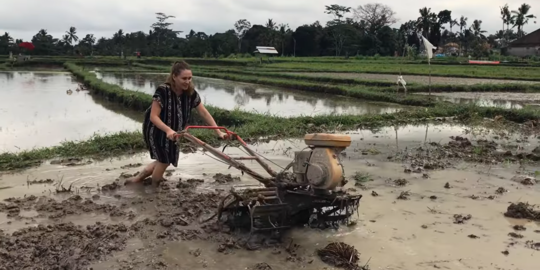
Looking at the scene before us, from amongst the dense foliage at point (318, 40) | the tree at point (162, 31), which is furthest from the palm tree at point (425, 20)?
the tree at point (162, 31)

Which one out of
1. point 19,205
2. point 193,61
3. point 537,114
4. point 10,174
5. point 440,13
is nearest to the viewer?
point 19,205

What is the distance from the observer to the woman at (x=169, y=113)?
4512mm

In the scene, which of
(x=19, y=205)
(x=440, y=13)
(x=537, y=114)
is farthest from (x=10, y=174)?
(x=440, y=13)

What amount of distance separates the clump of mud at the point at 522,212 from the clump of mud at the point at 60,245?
11.1ft

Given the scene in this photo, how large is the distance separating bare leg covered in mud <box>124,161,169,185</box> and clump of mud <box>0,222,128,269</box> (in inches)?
45.8

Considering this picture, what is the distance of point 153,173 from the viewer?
5.06 m

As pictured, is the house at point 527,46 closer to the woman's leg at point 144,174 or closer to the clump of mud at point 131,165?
the clump of mud at point 131,165

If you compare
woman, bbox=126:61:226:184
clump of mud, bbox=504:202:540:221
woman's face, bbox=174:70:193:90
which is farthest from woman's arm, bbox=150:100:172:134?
clump of mud, bbox=504:202:540:221

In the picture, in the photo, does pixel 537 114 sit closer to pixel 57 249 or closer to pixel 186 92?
pixel 186 92

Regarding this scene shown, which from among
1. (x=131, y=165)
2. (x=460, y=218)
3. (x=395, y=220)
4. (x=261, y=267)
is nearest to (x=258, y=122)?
(x=131, y=165)

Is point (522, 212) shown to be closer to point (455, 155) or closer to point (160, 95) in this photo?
point (455, 155)

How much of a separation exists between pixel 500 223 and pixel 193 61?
134 ft

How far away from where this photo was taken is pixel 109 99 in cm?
1560

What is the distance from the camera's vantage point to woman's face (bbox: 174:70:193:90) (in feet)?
14.6
